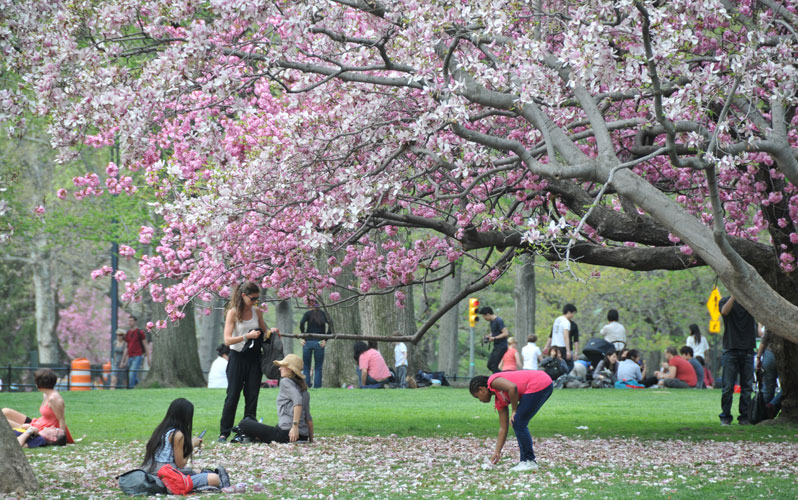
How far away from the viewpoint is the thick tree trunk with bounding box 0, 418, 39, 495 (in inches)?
286

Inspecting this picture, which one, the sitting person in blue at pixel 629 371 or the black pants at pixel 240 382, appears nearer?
the black pants at pixel 240 382

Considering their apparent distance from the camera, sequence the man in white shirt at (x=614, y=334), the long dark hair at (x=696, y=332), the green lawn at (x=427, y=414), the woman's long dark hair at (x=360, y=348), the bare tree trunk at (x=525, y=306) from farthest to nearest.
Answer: the bare tree trunk at (x=525, y=306)
the long dark hair at (x=696, y=332)
the man in white shirt at (x=614, y=334)
the woman's long dark hair at (x=360, y=348)
the green lawn at (x=427, y=414)

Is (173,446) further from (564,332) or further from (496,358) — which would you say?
(564,332)

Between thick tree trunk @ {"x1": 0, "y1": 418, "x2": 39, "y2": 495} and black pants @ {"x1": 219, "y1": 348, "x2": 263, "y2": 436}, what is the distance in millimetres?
3669

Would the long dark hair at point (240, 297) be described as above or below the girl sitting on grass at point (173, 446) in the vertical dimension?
above

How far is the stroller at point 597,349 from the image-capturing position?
961 inches

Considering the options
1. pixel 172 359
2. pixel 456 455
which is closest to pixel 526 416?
pixel 456 455

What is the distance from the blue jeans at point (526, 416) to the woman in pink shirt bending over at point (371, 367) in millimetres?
13334

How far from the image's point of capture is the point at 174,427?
25.3ft

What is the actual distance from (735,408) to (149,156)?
11.0m

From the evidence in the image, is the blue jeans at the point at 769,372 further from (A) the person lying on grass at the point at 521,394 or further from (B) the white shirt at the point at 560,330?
(B) the white shirt at the point at 560,330

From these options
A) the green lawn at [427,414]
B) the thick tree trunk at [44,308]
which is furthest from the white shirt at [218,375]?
the thick tree trunk at [44,308]

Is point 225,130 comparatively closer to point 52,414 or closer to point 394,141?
point 394,141

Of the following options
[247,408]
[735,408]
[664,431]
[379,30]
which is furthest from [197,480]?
[735,408]
